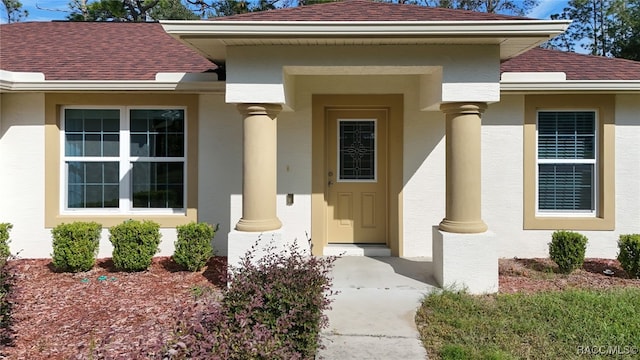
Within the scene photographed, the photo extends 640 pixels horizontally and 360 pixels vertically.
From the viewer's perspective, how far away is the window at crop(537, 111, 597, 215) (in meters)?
6.59

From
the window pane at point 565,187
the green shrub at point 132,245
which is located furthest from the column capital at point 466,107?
the green shrub at point 132,245

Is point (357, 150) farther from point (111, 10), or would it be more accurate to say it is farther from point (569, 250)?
point (111, 10)

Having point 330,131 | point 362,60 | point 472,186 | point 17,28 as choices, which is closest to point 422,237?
point 472,186

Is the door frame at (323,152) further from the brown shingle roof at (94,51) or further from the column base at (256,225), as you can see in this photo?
the brown shingle roof at (94,51)

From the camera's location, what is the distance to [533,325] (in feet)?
12.8

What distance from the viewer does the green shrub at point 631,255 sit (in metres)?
5.40

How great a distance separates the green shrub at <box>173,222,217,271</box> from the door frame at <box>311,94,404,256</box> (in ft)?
5.74

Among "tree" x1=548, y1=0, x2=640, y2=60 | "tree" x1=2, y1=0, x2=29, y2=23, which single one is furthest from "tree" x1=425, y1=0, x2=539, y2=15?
"tree" x1=2, y1=0, x2=29, y2=23

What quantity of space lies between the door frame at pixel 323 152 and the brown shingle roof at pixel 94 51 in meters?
2.32

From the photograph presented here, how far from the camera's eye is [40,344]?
145 inches

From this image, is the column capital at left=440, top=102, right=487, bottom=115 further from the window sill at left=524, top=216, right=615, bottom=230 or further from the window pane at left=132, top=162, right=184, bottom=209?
the window pane at left=132, top=162, right=184, bottom=209

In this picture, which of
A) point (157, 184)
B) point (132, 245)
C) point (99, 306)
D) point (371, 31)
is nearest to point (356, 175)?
point (371, 31)

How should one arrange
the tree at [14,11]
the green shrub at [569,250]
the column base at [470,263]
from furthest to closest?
the tree at [14,11]
the green shrub at [569,250]
the column base at [470,263]

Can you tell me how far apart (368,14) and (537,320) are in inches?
Answer: 167
